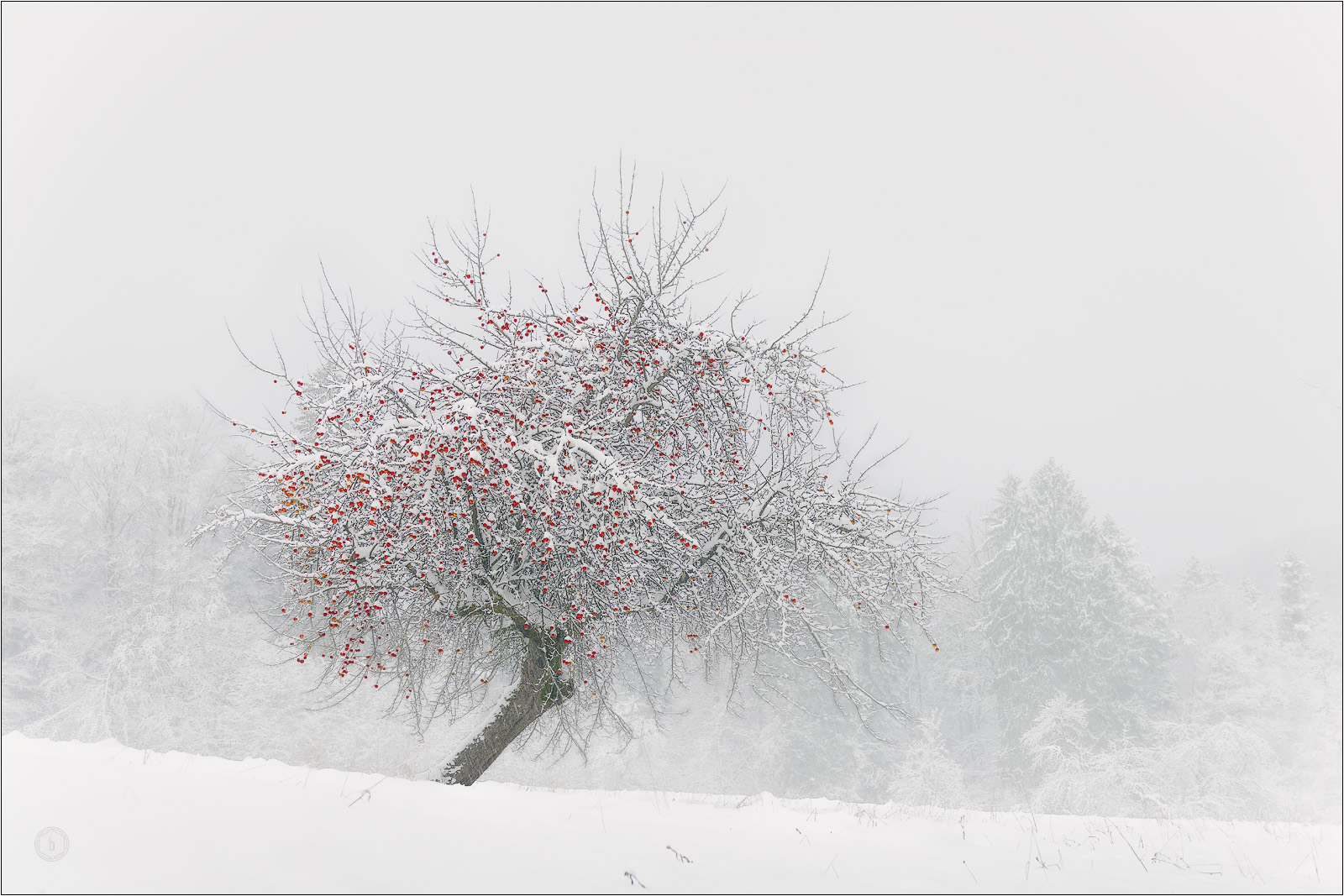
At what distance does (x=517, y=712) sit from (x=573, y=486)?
134 inches

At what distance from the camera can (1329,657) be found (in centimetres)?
2391

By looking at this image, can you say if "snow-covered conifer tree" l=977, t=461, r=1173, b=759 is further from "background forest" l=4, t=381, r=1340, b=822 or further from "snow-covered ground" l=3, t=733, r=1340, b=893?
"snow-covered ground" l=3, t=733, r=1340, b=893

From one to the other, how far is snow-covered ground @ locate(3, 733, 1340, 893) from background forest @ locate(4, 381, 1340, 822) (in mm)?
14144

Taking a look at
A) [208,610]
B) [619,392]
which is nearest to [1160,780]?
[619,392]

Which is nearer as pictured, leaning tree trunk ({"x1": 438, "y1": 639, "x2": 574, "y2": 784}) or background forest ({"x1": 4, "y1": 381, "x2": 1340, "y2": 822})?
leaning tree trunk ({"x1": 438, "y1": 639, "x2": 574, "y2": 784})

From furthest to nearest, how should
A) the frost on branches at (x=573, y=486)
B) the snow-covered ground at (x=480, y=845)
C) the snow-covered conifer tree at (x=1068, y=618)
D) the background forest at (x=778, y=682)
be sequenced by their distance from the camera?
the snow-covered conifer tree at (x=1068, y=618) → the background forest at (x=778, y=682) → the frost on branches at (x=573, y=486) → the snow-covered ground at (x=480, y=845)

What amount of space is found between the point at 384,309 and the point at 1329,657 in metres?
32.7

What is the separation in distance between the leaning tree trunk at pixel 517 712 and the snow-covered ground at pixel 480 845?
1.18 m

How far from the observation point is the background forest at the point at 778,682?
20.3 meters

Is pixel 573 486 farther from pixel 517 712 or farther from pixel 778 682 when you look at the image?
pixel 778 682

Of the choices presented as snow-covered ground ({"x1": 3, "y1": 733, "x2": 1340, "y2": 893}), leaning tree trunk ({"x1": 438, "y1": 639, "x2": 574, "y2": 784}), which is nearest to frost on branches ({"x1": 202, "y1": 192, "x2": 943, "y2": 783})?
leaning tree trunk ({"x1": 438, "y1": 639, "x2": 574, "y2": 784})

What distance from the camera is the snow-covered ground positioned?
2.44 meters

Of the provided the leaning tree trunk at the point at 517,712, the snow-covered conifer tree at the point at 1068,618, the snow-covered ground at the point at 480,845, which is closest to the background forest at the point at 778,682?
the snow-covered conifer tree at the point at 1068,618

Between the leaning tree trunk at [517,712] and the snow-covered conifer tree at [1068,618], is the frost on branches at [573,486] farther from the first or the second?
the snow-covered conifer tree at [1068,618]
